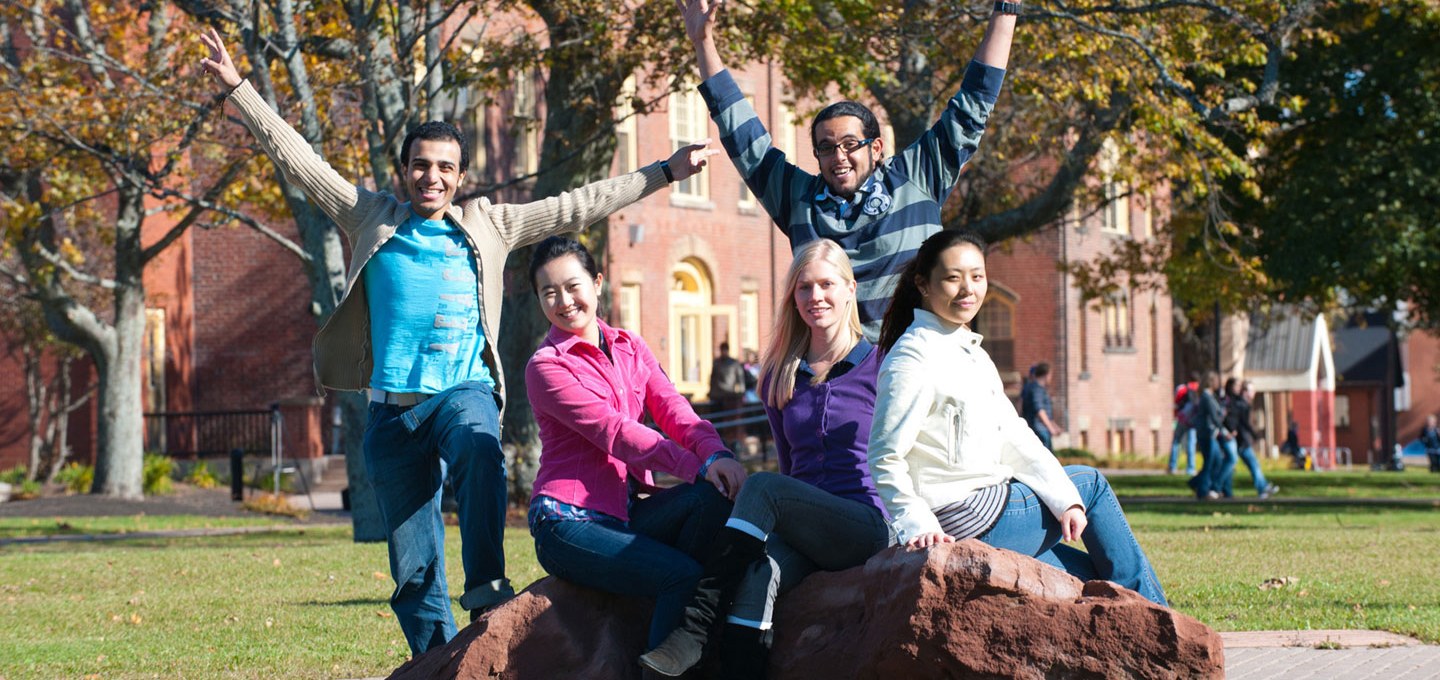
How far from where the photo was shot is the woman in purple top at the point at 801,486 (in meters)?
5.46

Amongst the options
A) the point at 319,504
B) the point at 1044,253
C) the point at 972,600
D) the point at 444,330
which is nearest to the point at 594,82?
the point at 319,504

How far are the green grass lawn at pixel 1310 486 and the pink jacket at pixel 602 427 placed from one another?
2045cm

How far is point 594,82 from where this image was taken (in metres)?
18.7

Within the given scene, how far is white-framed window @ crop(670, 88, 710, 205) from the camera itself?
109 feet

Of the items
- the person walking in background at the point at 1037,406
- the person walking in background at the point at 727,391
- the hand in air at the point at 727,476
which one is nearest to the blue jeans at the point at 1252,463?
the person walking in background at the point at 1037,406

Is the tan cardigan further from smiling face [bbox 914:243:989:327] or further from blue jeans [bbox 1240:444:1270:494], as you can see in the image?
blue jeans [bbox 1240:444:1270:494]

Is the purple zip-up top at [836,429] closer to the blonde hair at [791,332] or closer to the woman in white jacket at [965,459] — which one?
the blonde hair at [791,332]

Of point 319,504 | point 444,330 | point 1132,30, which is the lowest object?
point 319,504

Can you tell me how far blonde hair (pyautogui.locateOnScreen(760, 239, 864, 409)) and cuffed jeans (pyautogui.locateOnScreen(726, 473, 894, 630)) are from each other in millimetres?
409

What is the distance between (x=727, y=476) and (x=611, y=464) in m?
0.51

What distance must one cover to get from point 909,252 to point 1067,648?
181 cm

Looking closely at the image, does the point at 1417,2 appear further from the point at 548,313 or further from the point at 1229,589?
the point at 548,313

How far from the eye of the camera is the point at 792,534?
5582 mm

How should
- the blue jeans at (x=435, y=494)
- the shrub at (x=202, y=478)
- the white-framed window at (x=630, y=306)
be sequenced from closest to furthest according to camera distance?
the blue jeans at (x=435, y=494)
the shrub at (x=202, y=478)
the white-framed window at (x=630, y=306)
